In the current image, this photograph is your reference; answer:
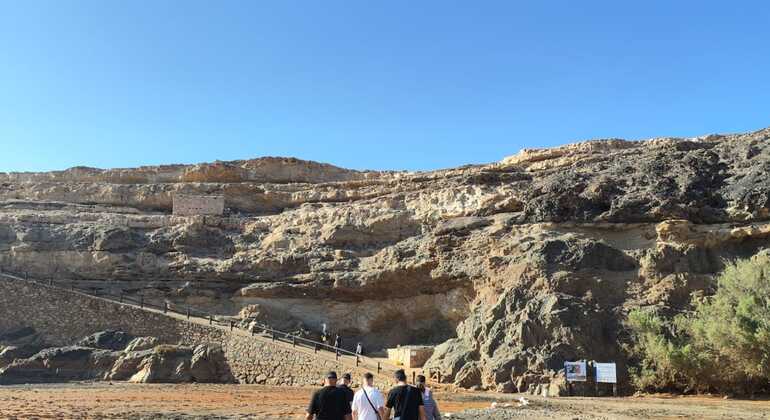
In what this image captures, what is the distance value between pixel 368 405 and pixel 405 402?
509mm

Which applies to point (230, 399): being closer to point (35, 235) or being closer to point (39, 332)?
point (39, 332)

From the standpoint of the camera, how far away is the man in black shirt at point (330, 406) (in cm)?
707

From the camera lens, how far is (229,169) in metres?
45.7

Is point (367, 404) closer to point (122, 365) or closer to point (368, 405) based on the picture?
point (368, 405)

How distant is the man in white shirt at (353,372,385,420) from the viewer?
7133 mm

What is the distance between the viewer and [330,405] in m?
7.09

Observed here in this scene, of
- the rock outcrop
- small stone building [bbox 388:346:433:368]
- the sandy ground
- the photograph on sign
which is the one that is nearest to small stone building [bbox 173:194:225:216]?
the rock outcrop

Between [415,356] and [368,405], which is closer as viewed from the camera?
[368,405]

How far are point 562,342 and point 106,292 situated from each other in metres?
23.1

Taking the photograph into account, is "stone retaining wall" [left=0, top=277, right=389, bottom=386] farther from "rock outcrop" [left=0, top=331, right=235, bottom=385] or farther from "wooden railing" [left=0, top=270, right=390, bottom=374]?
"rock outcrop" [left=0, top=331, right=235, bottom=385]

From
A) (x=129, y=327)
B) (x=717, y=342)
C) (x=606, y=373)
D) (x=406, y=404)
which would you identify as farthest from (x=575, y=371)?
(x=129, y=327)

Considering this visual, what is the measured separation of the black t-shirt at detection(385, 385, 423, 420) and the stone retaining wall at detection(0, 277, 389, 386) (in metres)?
17.1

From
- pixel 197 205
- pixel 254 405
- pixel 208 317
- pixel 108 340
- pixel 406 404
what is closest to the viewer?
pixel 406 404

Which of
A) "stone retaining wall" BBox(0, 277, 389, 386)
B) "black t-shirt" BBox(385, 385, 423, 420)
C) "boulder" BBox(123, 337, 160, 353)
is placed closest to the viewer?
"black t-shirt" BBox(385, 385, 423, 420)
